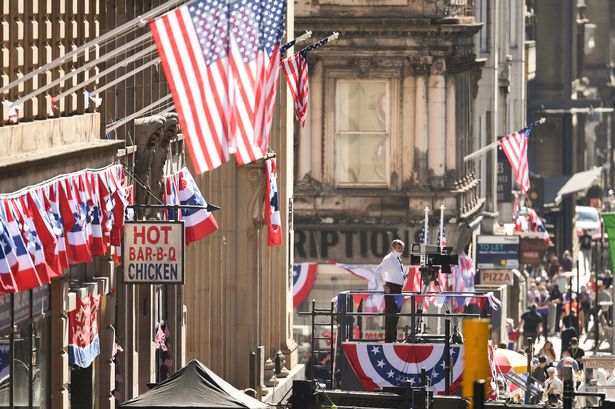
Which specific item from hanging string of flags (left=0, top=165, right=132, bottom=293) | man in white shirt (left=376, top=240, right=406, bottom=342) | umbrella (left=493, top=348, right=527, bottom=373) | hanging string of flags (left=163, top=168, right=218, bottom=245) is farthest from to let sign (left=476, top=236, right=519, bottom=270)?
hanging string of flags (left=0, top=165, right=132, bottom=293)

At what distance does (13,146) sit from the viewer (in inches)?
880

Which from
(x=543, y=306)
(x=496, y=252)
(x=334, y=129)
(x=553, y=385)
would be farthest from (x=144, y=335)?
(x=543, y=306)

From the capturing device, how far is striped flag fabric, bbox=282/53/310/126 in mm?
34375

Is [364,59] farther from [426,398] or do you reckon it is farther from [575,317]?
[426,398]

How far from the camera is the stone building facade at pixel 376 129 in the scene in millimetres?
50156

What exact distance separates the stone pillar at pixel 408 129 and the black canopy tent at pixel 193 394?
28983 millimetres

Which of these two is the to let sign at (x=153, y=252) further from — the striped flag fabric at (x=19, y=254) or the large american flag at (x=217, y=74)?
the striped flag fabric at (x=19, y=254)

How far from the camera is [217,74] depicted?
21.1m

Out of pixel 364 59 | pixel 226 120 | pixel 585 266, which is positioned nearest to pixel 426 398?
pixel 226 120

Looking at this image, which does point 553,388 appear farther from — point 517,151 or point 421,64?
point 517,151

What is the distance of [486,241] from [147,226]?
3104 centimetres

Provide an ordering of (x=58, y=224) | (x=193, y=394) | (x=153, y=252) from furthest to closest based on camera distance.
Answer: (x=153, y=252), (x=58, y=224), (x=193, y=394)

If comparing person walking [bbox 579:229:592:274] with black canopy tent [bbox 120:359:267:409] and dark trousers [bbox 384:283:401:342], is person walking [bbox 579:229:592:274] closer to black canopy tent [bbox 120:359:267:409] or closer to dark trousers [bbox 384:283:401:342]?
dark trousers [bbox 384:283:401:342]

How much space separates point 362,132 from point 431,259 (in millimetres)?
20247
